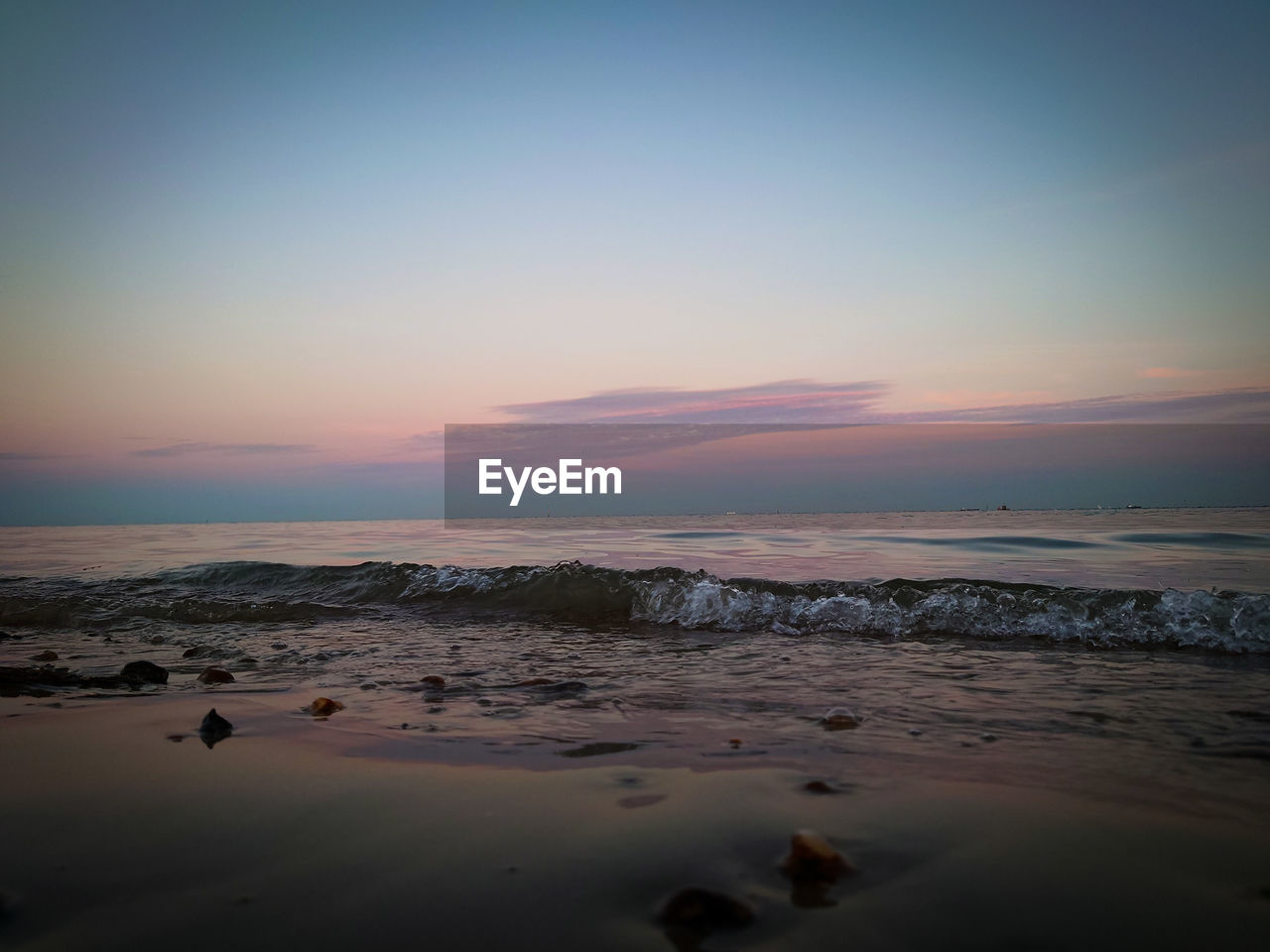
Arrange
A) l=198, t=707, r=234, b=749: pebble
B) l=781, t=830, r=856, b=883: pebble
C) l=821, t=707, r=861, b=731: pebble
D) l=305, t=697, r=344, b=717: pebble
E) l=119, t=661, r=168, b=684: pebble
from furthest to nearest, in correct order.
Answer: l=119, t=661, r=168, b=684: pebble, l=305, t=697, r=344, b=717: pebble, l=821, t=707, r=861, b=731: pebble, l=198, t=707, r=234, b=749: pebble, l=781, t=830, r=856, b=883: pebble

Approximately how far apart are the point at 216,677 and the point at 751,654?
11.5ft

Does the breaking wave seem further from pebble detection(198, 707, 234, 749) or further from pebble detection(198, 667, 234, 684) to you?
pebble detection(198, 707, 234, 749)

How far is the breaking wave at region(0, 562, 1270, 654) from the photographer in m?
5.89

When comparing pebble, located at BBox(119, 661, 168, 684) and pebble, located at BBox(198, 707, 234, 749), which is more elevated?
pebble, located at BBox(198, 707, 234, 749)


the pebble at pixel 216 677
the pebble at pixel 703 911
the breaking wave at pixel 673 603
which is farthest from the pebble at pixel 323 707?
the breaking wave at pixel 673 603

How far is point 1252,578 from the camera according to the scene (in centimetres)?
844

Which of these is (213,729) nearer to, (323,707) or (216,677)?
(323,707)

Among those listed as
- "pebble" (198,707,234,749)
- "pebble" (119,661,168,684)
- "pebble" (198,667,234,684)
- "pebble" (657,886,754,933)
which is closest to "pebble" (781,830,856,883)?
"pebble" (657,886,754,933)

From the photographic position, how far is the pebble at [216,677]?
452 cm

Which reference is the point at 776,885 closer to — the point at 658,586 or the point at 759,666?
the point at 759,666

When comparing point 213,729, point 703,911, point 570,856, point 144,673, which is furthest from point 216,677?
point 703,911

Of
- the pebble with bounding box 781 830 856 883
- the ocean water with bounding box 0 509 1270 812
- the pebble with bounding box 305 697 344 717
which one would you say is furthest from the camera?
the pebble with bounding box 305 697 344 717

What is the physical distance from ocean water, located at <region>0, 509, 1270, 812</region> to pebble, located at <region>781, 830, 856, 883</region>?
88 cm

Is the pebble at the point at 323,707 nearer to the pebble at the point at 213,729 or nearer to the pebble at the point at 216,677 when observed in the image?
the pebble at the point at 213,729
